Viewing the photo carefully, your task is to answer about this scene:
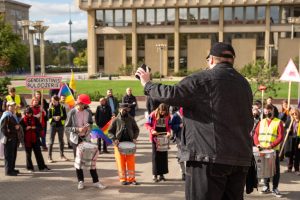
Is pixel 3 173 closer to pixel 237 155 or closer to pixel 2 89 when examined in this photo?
pixel 237 155

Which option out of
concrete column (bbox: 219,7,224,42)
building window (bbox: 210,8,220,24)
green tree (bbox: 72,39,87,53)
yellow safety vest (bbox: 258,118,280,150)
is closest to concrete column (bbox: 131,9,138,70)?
building window (bbox: 210,8,220,24)

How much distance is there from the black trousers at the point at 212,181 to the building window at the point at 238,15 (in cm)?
6734

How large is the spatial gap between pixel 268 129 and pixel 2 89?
21407 mm

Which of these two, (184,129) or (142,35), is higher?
(142,35)

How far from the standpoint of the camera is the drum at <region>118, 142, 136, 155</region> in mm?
9362

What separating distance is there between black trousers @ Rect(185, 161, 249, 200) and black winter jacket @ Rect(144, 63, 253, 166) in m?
0.06

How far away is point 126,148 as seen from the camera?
936 centimetres

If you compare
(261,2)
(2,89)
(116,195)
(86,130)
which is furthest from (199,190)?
(261,2)

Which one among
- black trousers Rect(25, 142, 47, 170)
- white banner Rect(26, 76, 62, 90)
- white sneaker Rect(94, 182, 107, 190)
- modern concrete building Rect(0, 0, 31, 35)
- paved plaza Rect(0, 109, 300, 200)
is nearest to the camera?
paved plaza Rect(0, 109, 300, 200)

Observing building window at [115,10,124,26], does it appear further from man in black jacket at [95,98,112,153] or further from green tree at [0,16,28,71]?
man in black jacket at [95,98,112,153]

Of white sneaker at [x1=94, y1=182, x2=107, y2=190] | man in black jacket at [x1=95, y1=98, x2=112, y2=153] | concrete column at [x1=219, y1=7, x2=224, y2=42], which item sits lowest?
white sneaker at [x1=94, y1=182, x2=107, y2=190]

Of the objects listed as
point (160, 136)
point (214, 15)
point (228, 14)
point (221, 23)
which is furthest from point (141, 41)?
point (160, 136)

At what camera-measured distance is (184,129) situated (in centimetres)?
338

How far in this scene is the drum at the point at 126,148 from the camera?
9362 mm
